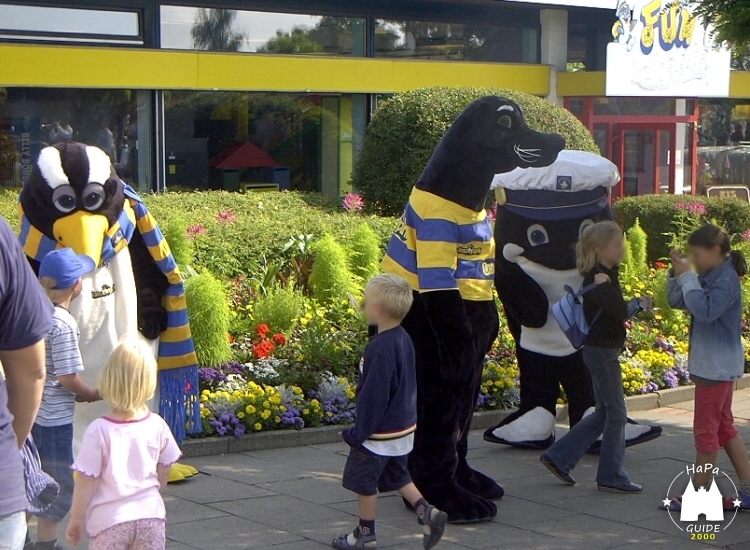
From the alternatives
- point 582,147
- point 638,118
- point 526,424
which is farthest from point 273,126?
point 526,424

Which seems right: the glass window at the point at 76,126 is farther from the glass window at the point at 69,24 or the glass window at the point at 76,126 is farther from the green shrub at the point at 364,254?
the green shrub at the point at 364,254

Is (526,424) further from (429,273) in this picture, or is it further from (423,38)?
(423,38)

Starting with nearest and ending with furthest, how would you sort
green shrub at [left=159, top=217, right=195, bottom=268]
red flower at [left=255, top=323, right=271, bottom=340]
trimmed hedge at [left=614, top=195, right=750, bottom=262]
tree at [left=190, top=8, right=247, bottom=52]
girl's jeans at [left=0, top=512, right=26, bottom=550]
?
girl's jeans at [left=0, top=512, right=26, bottom=550], red flower at [left=255, top=323, right=271, bottom=340], green shrub at [left=159, top=217, right=195, bottom=268], trimmed hedge at [left=614, top=195, right=750, bottom=262], tree at [left=190, top=8, right=247, bottom=52]

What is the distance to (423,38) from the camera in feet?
64.5

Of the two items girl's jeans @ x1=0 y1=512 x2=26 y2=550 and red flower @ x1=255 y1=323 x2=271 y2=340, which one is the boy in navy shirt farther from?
red flower @ x1=255 y1=323 x2=271 y2=340

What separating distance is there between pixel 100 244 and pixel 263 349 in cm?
293

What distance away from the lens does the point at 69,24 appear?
51.0 ft

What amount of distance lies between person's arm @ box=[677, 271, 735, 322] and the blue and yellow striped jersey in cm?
98

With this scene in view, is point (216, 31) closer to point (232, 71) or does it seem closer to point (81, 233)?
point (232, 71)

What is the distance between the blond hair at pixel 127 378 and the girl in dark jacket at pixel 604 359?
2.89 meters

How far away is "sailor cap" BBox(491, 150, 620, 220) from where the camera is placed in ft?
22.7

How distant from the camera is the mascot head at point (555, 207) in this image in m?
6.90

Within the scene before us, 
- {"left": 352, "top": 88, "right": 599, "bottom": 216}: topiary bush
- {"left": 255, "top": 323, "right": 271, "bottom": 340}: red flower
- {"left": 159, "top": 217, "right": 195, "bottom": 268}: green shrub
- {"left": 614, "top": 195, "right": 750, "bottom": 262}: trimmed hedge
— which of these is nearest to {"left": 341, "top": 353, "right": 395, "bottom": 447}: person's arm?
{"left": 255, "top": 323, "right": 271, "bottom": 340}: red flower

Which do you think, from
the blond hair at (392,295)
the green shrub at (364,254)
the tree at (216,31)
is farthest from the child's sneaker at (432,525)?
the tree at (216,31)
